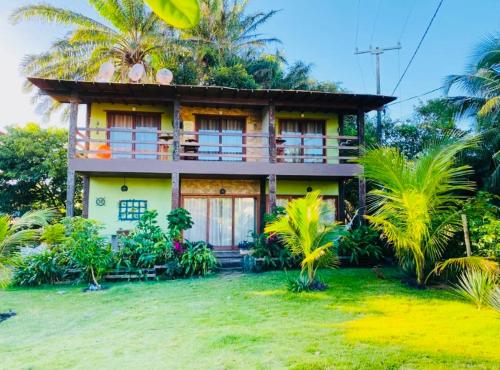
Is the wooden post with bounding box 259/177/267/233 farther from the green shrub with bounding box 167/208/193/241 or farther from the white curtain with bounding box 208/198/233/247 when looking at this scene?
the green shrub with bounding box 167/208/193/241

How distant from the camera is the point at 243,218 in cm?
1365

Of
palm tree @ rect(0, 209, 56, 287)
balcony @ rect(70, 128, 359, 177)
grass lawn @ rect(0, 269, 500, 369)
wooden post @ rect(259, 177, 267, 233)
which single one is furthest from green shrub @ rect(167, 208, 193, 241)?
palm tree @ rect(0, 209, 56, 287)

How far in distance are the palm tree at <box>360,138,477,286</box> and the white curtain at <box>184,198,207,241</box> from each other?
23.7 ft

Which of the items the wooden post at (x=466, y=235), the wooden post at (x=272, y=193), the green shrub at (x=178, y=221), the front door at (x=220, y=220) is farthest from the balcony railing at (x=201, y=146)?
the wooden post at (x=466, y=235)

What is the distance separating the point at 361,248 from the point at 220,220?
5.25 metres

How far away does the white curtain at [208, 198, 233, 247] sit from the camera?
1344 cm

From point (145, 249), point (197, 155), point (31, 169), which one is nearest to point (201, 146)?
point (197, 155)

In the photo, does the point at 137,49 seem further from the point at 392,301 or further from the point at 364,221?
the point at 392,301

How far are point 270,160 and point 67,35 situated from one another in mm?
10756

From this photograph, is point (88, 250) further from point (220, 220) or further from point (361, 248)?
point (361, 248)

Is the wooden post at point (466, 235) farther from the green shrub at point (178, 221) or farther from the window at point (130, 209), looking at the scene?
the window at point (130, 209)

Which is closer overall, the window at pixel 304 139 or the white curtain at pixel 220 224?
the white curtain at pixel 220 224

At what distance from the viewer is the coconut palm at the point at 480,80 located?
38.4ft

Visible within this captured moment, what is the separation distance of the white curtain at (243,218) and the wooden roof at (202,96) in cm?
365
